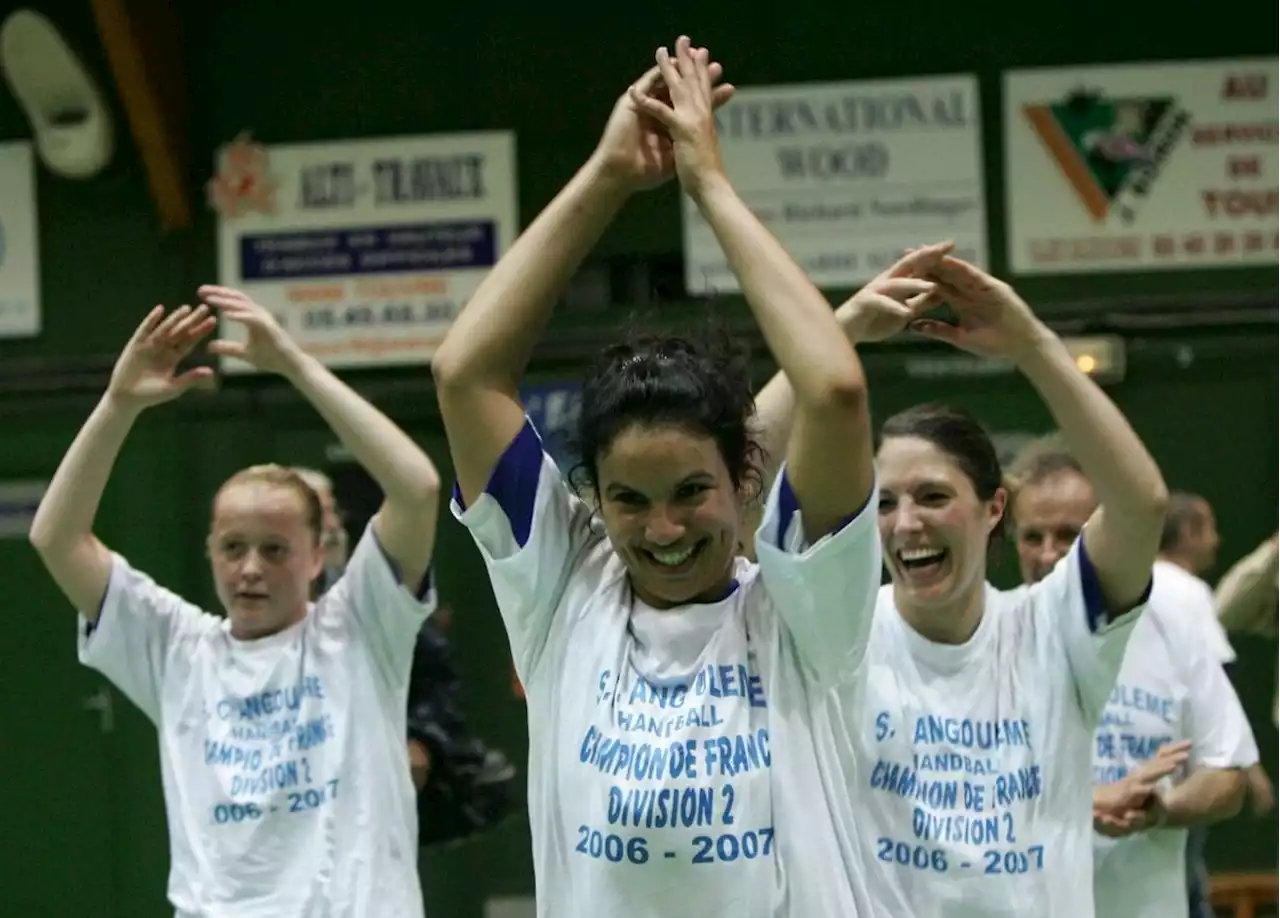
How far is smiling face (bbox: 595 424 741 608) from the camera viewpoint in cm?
155

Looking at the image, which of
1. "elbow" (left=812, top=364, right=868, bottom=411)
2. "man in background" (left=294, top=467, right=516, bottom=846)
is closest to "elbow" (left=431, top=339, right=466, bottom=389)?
"elbow" (left=812, top=364, right=868, bottom=411)

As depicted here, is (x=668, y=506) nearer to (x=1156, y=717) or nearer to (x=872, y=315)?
(x=872, y=315)

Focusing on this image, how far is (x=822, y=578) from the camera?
1.50 m

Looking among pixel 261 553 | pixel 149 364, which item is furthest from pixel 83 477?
pixel 261 553

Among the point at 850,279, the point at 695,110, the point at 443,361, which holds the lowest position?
the point at 443,361

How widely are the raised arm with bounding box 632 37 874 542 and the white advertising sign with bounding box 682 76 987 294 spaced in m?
3.72

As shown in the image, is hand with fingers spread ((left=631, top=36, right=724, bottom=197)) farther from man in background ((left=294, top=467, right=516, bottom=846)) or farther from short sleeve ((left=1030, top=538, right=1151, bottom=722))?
man in background ((left=294, top=467, right=516, bottom=846))

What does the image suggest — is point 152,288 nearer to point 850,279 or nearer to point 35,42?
point 35,42

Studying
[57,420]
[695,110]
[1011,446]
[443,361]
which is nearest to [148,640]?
[443,361]

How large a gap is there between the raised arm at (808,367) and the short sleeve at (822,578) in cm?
2

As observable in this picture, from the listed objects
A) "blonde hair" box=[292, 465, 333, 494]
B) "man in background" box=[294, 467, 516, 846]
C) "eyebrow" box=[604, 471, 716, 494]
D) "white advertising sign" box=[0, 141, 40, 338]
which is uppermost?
"white advertising sign" box=[0, 141, 40, 338]

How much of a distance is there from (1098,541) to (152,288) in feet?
14.1

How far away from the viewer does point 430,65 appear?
5473 mm

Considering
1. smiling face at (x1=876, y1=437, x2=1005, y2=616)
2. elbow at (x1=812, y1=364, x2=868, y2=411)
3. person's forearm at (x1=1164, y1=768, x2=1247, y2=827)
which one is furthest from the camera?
person's forearm at (x1=1164, y1=768, x2=1247, y2=827)
